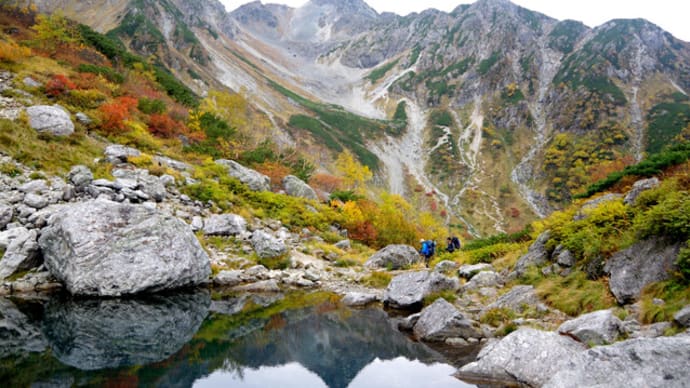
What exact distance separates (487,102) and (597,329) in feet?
504

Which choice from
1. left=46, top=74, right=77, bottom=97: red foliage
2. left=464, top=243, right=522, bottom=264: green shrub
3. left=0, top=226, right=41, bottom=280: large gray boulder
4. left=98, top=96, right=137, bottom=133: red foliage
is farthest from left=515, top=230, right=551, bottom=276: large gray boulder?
left=46, top=74, right=77, bottom=97: red foliage

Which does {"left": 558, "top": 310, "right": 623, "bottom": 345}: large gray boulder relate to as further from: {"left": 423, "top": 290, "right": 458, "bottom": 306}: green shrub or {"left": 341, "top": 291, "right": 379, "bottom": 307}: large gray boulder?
{"left": 341, "top": 291, "right": 379, "bottom": 307}: large gray boulder

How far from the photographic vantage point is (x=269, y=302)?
1288cm

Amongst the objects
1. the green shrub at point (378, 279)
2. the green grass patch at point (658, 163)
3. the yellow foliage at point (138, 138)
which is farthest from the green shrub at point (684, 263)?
the yellow foliage at point (138, 138)

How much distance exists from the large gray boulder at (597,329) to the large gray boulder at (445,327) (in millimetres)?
2313

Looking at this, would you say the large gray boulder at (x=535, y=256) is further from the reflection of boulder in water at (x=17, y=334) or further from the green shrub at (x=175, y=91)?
the green shrub at (x=175, y=91)

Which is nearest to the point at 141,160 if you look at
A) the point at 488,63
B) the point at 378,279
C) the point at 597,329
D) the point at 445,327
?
the point at 378,279

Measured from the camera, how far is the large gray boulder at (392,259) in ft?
62.6

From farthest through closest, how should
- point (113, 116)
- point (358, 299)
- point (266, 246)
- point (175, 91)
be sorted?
point (175, 91) → point (113, 116) → point (266, 246) → point (358, 299)

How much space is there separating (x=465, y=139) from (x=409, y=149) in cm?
2095

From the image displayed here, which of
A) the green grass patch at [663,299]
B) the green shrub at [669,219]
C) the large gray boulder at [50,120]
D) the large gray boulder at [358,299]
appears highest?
the green shrub at [669,219]

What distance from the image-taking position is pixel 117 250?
11.9m

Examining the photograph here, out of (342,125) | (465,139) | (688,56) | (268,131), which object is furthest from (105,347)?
(688,56)

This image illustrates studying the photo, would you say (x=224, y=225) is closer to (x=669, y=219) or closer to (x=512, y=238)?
(x=512, y=238)
